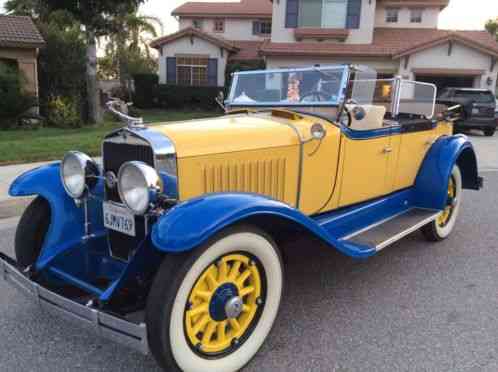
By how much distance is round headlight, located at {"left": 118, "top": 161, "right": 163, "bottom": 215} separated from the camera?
235 centimetres

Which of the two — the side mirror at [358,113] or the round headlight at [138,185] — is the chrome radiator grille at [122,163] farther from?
the side mirror at [358,113]

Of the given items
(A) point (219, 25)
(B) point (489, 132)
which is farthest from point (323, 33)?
(A) point (219, 25)

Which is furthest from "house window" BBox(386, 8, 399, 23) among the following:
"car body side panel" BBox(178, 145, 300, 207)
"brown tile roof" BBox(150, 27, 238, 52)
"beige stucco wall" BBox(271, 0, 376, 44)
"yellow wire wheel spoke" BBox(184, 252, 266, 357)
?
"yellow wire wheel spoke" BBox(184, 252, 266, 357)

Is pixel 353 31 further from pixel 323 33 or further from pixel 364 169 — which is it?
pixel 364 169

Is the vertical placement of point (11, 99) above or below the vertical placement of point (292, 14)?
below

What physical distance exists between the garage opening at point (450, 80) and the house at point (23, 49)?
1536 centimetres

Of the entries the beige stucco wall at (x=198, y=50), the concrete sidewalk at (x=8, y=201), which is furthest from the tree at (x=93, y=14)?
the beige stucco wall at (x=198, y=50)

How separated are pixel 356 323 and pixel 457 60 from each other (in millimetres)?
19084

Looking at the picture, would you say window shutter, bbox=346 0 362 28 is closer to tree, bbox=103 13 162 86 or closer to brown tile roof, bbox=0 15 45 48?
tree, bbox=103 13 162 86

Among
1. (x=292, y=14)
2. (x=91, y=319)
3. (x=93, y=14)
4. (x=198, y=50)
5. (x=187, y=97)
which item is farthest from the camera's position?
(x=198, y=50)

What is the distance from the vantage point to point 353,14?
2002 centimetres

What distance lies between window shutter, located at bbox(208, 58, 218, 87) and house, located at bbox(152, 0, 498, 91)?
5 centimetres

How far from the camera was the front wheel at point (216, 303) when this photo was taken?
2094mm

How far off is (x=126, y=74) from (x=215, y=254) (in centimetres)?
2590
